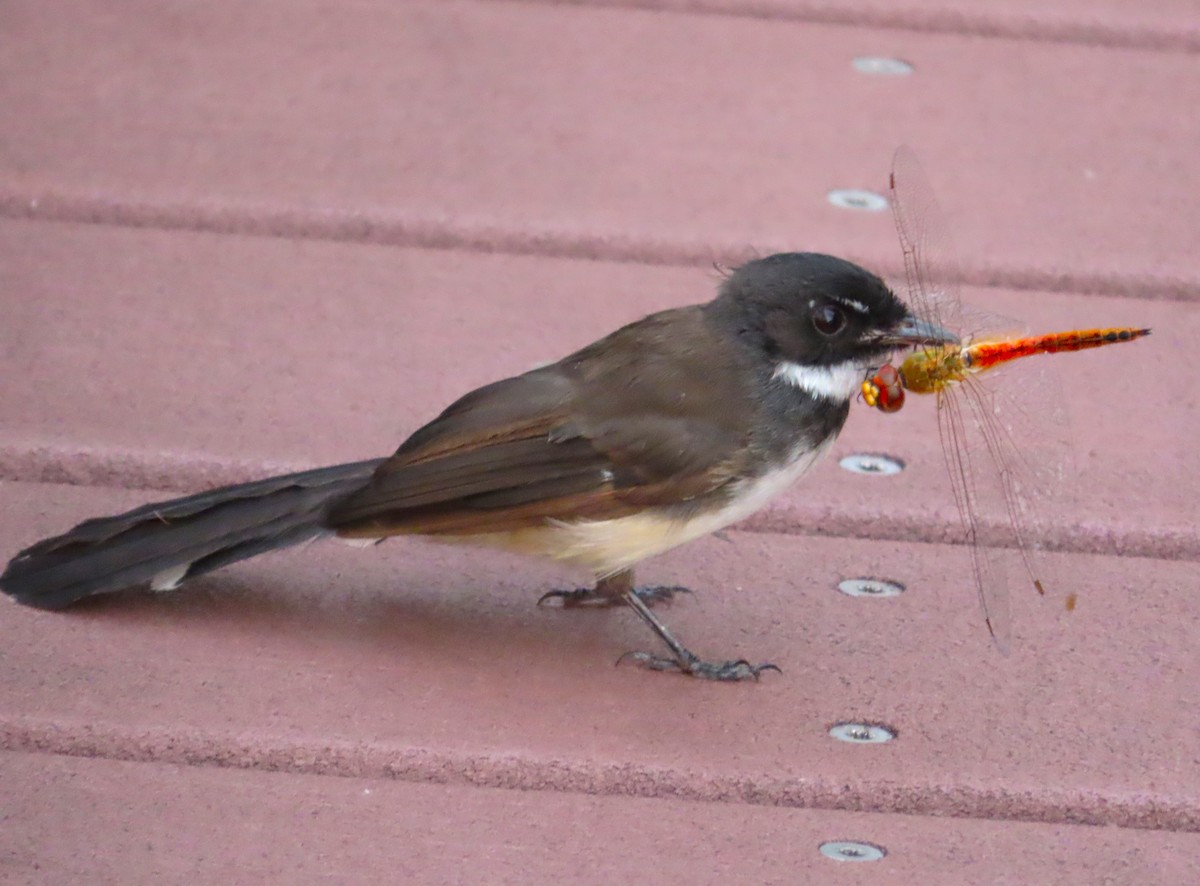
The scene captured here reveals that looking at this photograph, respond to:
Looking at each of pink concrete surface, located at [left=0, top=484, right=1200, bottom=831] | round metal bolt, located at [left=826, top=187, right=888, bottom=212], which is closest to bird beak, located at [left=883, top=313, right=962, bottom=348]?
pink concrete surface, located at [left=0, top=484, right=1200, bottom=831]

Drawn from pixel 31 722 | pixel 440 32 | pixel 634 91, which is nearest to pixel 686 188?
pixel 634 91

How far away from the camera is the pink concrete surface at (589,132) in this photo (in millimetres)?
4840

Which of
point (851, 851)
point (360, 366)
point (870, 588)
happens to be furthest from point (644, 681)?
point (360, 366)

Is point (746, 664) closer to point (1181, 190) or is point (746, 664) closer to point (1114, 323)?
point (1114, 323)

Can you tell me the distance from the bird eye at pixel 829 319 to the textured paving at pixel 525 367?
41 centimetres

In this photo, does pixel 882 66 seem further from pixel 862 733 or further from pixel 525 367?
pixel 862 733

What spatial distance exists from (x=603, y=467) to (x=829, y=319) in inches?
21.4

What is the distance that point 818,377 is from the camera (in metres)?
3.64

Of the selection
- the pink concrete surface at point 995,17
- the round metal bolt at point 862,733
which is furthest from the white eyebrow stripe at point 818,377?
the pink concrete surface at point 995,17

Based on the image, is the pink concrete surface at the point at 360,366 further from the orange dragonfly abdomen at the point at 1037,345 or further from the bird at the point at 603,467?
the bird at the point at 603,467

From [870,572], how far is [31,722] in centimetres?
170

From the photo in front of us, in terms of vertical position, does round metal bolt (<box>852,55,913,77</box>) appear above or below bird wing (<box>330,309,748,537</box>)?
above

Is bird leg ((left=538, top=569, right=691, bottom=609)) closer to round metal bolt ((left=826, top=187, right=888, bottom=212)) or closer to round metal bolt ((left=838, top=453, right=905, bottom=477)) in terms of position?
round metal bolt ((left=838, top=453, right=905, bottom=477))

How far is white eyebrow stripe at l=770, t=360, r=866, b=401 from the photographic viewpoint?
11.9ft
